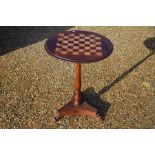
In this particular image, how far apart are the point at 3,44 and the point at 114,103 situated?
11.5 feet

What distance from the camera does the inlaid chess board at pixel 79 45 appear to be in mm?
4348

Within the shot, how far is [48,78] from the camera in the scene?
5977 millimetres

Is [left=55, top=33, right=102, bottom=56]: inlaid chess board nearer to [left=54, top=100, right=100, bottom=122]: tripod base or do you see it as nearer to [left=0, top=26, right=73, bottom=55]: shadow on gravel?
[left=54, top=100, right=100, bottom=122]: tripod base

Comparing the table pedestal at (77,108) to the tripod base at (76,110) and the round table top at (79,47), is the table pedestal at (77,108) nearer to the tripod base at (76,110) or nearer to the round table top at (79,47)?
the tripod base at (76,110)

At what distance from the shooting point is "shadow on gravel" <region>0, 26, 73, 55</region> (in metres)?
7.34

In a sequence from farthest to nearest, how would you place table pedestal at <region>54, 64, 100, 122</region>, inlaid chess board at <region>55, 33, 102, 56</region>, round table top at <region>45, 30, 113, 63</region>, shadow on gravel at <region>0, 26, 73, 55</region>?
shadow on gravel at <region>0, 26, 73, 55</region>, table pedestal at <region>54, 64, 100, 122</region>, inlaid chess board at <region>55, 33, 102, 56</region>, round table top at <region>45, 30, 113, 63</region>

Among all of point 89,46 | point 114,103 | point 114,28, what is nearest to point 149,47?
point 114,28

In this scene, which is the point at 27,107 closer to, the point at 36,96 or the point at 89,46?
the point at 36,96

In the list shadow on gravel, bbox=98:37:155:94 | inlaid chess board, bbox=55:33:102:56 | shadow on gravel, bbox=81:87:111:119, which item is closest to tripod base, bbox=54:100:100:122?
shadow on gravel, bbox=81:87:111:119

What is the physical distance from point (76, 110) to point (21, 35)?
12.7 ft

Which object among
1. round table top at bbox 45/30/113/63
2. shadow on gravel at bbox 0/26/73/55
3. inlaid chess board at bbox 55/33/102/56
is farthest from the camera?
shadow on gravel at bbox 0/26/73/55

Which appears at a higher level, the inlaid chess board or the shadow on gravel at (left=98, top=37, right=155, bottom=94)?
the inlaid chess board

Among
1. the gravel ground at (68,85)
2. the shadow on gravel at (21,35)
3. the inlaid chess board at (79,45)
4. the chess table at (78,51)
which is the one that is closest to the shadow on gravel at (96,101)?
the gravel ground at (68,85)

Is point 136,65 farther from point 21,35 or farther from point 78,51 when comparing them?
point 21,35
